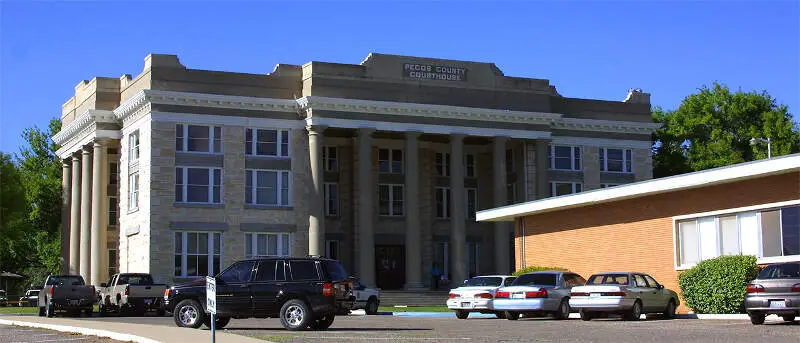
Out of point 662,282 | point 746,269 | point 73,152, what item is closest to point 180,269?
point 73,152

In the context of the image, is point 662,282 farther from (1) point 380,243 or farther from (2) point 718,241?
(1) point 380,243

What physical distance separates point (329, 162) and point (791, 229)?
1433 inches

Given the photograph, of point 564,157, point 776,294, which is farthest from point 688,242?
point 564,157

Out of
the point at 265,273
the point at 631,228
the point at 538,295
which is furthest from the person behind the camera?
the point at 631,228

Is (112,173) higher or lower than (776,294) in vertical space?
higher

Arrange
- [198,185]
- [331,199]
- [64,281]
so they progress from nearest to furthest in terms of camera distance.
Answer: [64,281], [198,185], [331,199]

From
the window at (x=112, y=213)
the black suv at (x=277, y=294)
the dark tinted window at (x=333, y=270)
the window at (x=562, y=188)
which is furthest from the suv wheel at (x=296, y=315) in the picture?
the window at (x=562, y=188)

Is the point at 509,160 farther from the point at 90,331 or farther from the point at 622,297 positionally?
the point at 90,331

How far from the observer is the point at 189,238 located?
192 ft

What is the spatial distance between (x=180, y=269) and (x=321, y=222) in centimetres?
773

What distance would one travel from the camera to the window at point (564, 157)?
6875cm

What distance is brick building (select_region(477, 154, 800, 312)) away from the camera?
32.9 metres

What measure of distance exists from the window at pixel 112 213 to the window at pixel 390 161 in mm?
16060

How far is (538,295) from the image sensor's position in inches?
1321
